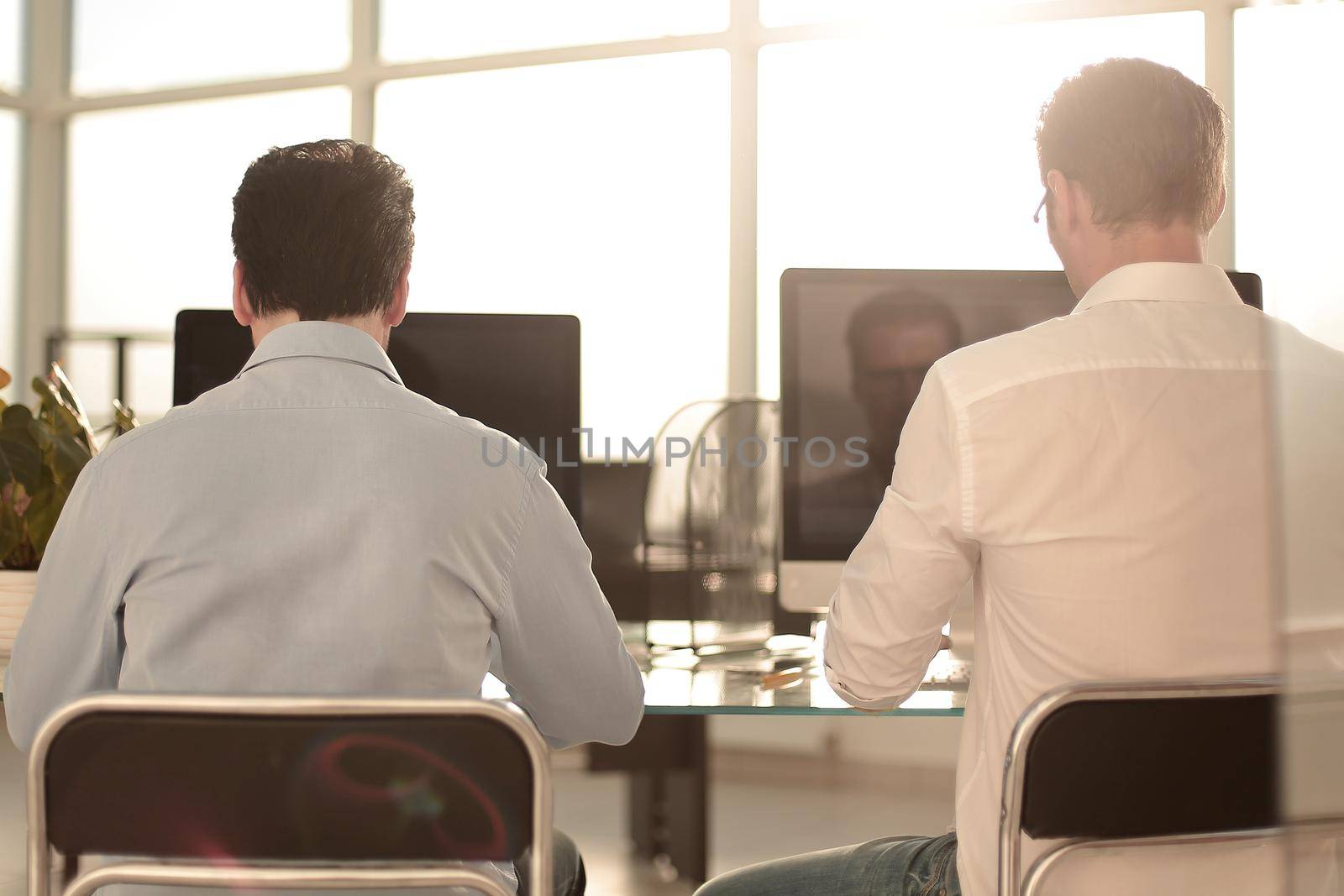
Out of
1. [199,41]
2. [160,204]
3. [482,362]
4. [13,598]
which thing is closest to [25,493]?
[13,598]

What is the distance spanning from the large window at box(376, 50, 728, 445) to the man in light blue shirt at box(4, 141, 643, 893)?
3471mm

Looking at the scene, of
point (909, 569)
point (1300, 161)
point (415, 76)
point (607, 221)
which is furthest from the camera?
point (415, 76)

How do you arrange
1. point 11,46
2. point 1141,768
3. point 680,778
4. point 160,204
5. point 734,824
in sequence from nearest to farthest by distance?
point 1141,768 < point 680,778 < point 734,824 < point 160,204 < point 11,46

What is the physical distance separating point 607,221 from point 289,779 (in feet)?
12.8

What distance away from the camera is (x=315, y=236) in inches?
47.1

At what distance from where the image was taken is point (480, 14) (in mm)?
4930

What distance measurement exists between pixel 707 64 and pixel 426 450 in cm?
388

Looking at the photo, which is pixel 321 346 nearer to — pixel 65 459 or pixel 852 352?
pixel 65 459

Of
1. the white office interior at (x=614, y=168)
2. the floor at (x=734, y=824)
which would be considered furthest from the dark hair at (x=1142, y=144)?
the white office interior at (x=614, y=168)

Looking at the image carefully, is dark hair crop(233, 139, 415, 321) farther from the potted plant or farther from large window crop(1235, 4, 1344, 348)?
large window crop(1235, 4, 1344, 348)

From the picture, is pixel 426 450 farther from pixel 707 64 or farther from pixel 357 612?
pixel 707 64

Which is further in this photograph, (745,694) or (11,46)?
(11,46)

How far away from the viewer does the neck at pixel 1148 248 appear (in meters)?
1.22

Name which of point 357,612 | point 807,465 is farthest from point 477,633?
point 807,465
